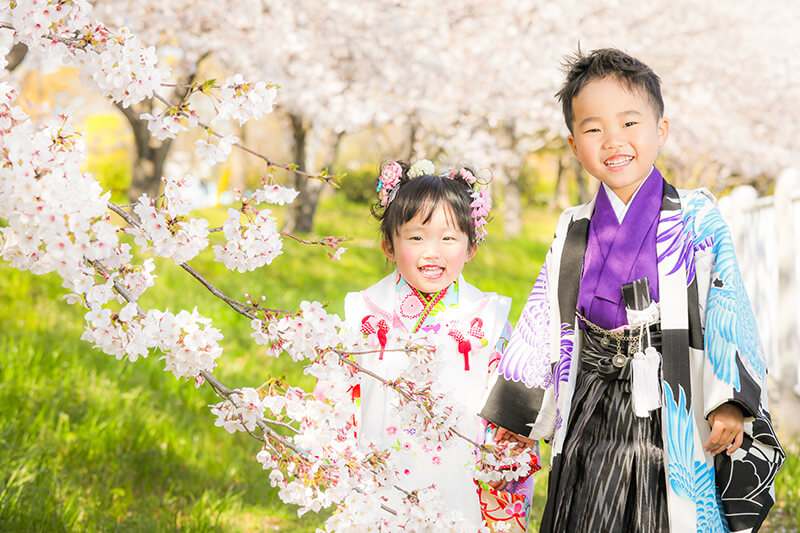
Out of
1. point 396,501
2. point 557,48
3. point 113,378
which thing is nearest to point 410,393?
point 396,501

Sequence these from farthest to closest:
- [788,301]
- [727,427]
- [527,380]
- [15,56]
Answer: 1. [788,301]
2. [15,56]
3. [527,380]
4. [727,427]

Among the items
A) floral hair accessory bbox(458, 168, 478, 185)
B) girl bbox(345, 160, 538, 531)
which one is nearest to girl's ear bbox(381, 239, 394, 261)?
girl bbox(345, 160, 538, 531)

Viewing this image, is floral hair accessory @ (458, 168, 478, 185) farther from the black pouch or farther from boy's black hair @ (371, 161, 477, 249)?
the black pouch

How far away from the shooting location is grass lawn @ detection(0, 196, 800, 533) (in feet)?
11.2

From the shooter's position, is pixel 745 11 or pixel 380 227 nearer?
pixel 380 227

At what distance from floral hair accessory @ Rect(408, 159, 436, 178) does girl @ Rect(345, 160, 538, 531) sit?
33 millimetres

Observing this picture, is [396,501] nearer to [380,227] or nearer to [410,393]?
[410,393]

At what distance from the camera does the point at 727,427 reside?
2160 millimetres

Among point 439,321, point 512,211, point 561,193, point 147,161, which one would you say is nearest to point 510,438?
point 439,321

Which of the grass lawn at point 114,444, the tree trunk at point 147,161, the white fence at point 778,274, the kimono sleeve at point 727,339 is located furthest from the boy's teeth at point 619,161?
the tree trunk at point 147,161

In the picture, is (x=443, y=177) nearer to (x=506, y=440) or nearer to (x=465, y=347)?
(x=465, y=347)

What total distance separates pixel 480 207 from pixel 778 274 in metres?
4.24

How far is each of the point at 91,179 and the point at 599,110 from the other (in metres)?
1.52

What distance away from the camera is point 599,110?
7.77 ft
